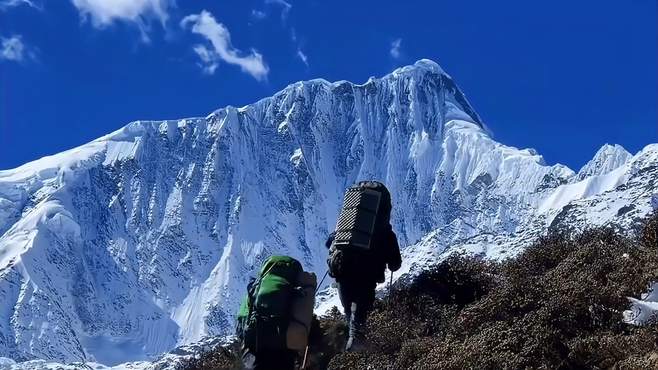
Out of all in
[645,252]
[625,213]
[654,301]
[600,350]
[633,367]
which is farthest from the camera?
[625,213]

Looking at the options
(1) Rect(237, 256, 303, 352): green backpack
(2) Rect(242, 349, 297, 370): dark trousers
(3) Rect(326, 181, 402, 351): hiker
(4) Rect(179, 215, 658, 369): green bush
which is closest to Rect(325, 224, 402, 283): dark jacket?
(3) Rect(326, 181, 402, 351): hiker

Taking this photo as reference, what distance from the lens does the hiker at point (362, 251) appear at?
12.6m

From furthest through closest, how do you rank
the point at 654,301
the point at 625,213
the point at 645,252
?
the point at 625,213
the point at 645,252
the point at 654,301

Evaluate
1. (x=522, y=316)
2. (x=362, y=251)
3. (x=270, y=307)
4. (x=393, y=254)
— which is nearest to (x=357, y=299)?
(x=362, y=251)

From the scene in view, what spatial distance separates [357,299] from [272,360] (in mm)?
3936

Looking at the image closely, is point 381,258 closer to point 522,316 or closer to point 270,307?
point 522,316

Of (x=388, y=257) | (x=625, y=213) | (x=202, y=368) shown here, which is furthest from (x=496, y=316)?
(x=625, y=213)

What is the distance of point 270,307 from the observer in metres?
8.56

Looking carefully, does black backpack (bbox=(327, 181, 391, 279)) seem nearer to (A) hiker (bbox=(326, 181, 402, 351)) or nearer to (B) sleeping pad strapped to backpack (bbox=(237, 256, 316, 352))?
(A) hiker (bbox=(326, 181, 402, 351))

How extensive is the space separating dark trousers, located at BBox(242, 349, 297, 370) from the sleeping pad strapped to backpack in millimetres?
70

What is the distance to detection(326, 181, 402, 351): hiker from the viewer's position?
41.3ft

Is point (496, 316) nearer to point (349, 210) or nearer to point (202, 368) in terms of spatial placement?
point (349, 210)

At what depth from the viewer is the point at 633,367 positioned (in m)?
8.35

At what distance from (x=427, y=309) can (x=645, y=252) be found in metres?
2.45
